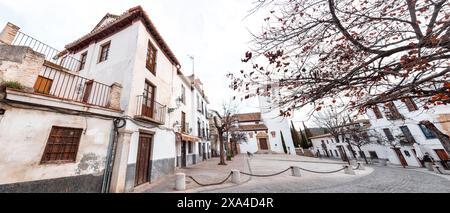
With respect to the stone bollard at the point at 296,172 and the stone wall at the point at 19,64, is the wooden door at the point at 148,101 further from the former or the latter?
the stone bollard at the point at 296,172

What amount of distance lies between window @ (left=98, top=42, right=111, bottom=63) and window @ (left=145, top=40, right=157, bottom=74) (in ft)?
7.42

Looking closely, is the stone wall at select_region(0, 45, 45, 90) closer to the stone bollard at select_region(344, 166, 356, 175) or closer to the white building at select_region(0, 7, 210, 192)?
the white building at select_region(0, 7, 210, 192)

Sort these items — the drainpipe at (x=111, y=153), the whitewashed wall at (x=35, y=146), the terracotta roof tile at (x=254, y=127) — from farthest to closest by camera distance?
the terracotta roof tile at (x=254, y=127) → the drainpipe at (x=111, y=153) → the whitewashed wall at (x=35, y=146)

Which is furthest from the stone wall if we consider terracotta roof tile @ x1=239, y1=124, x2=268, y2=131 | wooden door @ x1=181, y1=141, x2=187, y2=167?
terracotta roof tile @ x1=239, y1=124, x2=268, y2=131

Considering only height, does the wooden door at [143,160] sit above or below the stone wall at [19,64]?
below

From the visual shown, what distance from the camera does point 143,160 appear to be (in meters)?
7.09

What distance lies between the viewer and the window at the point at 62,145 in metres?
4.47

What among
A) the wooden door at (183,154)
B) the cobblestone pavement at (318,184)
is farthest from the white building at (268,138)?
the cobblestone pavement at (318,184)

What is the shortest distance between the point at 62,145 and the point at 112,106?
1.98 meters

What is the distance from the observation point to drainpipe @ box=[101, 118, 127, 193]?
5473 mm

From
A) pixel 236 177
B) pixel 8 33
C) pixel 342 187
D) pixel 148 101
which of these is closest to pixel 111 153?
pixel 148 101

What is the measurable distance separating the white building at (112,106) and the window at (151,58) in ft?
0.20

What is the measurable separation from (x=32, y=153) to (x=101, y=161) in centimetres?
179
